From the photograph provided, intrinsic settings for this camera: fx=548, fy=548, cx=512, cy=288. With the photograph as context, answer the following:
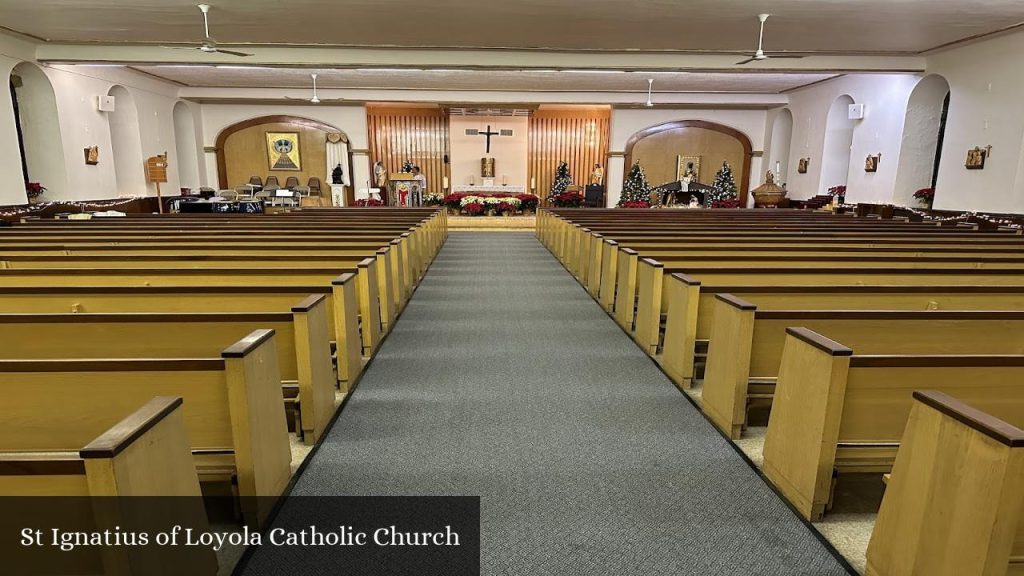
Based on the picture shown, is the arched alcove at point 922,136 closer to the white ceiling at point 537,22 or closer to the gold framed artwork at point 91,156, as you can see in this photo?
the white ceiling at point 537,22

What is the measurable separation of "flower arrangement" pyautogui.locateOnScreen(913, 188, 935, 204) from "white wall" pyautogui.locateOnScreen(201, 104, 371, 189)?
11875 millimetres

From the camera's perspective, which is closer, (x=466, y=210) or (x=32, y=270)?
(x=32, y=270)

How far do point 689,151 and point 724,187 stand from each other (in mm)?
1793

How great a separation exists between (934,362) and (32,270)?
4.06m

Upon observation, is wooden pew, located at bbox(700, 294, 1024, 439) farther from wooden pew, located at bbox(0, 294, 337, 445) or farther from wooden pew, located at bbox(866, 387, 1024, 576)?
wooden pew, located at bbox(0, 294, 337, 445)

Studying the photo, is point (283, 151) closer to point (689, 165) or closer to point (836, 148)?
point (689, 165)

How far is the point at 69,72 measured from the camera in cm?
912

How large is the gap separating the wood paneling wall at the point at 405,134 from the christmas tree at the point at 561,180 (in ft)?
11.3

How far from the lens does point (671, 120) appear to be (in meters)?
14.4

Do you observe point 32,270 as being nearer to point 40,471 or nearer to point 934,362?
point 40,471

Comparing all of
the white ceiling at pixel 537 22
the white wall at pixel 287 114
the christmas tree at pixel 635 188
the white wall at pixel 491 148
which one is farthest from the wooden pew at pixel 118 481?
the white wall at pixel 491 148

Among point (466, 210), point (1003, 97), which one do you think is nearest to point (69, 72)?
point (466, 210)

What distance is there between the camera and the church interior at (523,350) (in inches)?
54.7

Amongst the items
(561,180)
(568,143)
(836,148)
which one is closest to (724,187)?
(836,148)
